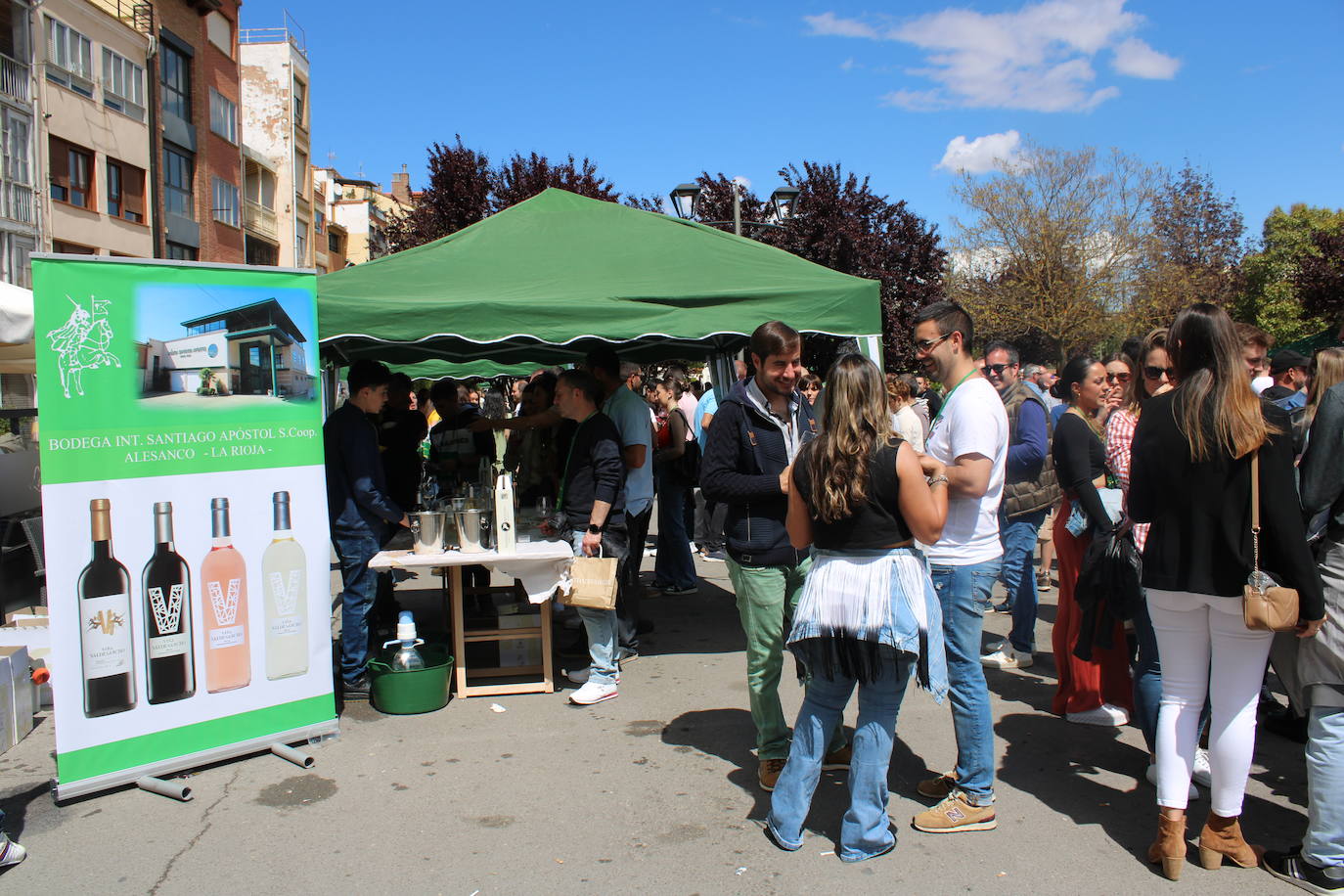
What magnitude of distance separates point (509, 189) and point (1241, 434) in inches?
951

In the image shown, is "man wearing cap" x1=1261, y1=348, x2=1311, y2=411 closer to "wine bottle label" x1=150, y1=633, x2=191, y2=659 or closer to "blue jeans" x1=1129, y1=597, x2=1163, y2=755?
"blue jeans" x1=1129, y1=597, x2=1163, y2=755

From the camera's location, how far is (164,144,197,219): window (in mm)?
27750

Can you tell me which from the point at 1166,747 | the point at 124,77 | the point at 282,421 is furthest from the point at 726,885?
the point at 124,77

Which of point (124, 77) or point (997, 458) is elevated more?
point (124, 77)

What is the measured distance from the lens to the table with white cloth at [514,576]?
484 cm

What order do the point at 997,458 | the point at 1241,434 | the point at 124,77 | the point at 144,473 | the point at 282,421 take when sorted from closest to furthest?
the point at 1241,434, the point at 997,458, the point at 144,473, the point at 282,421, the point at 124,77

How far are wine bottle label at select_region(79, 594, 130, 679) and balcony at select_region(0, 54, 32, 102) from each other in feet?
70.2

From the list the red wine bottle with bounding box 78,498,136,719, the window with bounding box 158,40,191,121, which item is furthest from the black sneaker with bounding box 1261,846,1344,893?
the window with bounding box 158,40,191,121

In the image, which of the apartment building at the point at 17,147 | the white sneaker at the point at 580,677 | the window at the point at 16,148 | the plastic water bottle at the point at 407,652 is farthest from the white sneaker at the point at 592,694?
the window at the point at 16,148

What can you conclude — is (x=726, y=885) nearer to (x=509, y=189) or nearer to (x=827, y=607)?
(x=827, y=607)

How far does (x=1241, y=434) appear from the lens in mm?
2803

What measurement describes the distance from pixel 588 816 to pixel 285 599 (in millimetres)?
1794

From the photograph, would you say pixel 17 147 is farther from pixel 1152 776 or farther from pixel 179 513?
pixel 1152 776

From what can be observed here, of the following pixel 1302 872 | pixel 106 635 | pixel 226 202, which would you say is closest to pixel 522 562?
pixel 106 635
